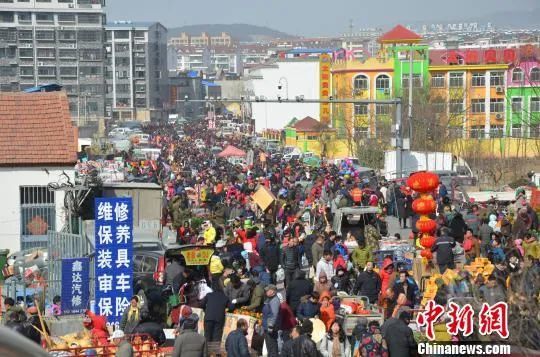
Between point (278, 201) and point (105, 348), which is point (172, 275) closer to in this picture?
point (105, 348)

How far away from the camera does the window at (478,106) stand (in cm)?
7862

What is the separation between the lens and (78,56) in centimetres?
12506

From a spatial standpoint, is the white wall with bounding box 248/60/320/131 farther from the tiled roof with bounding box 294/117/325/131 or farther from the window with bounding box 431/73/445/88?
the window with bounding box 431/73/445/88

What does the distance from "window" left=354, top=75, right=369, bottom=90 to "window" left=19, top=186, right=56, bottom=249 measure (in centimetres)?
5816

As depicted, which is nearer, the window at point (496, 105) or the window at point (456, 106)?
the window at point (456, 106)

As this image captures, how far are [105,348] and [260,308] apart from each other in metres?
3.44

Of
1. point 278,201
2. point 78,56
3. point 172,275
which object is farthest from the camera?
point 78,56

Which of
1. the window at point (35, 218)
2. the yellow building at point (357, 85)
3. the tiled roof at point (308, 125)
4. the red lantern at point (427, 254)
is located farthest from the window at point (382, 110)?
the red lantern at point (427, 254)

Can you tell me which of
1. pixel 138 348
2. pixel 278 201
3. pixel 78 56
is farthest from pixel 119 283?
pixel 78 56

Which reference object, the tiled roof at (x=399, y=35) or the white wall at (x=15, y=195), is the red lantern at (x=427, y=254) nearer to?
the white wall at (x=15, y=195)

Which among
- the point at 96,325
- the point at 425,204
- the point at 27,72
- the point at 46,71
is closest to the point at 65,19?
the point at 46,71

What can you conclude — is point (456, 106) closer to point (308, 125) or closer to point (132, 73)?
point (308, 125)

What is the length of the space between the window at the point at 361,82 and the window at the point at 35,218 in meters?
58.2

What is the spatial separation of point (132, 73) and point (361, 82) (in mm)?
73733
